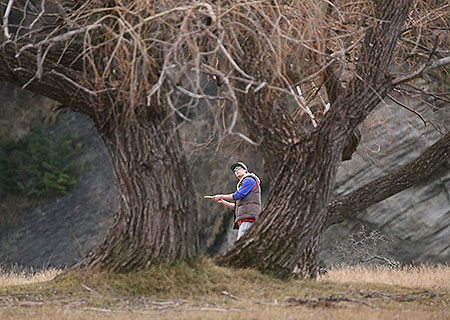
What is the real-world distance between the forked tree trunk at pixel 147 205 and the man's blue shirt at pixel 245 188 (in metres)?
2.79

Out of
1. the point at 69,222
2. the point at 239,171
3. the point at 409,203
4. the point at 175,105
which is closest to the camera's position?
the point at 175,105

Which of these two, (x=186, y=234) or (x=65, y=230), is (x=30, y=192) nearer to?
(x=65, y=230)

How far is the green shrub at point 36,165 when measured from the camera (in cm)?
2173

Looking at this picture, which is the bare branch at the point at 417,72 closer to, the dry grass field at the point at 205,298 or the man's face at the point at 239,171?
the dry grass field at the point at 205,298

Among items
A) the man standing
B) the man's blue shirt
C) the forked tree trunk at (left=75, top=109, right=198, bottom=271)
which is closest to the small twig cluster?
the man standing

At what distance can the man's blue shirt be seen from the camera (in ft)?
31.0

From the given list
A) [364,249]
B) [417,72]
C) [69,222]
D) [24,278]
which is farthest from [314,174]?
[69,222]

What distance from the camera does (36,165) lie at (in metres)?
21.8

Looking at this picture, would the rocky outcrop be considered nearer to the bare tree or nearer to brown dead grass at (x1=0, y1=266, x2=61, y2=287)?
brown dead grass at (x1=0, y1=266, x2=61, y2=287)

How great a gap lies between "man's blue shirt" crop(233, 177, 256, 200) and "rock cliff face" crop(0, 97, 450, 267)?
2494 millimetres

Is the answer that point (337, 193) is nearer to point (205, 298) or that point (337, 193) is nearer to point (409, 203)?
point (409, 203)

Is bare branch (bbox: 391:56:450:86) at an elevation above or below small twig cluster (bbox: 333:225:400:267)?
above

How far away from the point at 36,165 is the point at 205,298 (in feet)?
55.5

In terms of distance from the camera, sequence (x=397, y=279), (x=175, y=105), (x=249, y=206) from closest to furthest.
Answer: (x=175, y=105), (x=397, y=279), (x=249, y=206)
